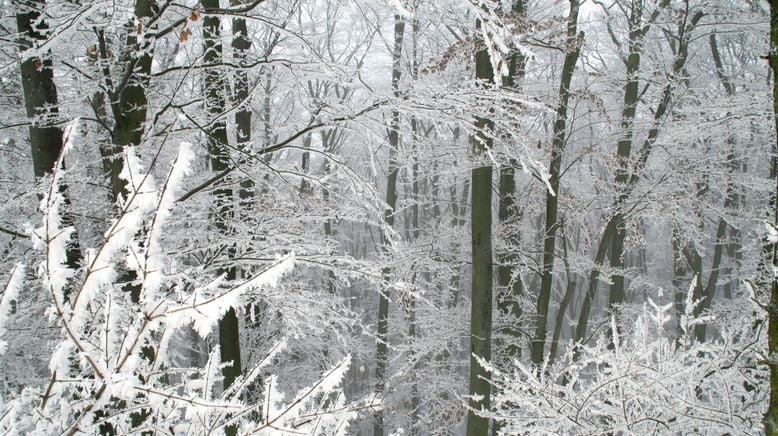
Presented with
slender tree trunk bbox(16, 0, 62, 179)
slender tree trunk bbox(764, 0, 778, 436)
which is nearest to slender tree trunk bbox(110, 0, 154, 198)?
slender tree trunk bbox(16, 0, 62, 179)

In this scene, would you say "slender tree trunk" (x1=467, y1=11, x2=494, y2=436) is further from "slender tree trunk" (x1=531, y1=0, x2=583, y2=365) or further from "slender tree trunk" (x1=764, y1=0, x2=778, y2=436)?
"slender tree trunk" (x1=764, y1=0, x2=778, y2=436)

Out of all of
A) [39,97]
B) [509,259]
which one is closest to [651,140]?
[509,259]

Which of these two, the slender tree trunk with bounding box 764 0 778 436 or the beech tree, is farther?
the slender tree trunk with bounding box 764 0 778 436

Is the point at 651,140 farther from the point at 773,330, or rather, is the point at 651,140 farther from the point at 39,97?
the point at 39,97

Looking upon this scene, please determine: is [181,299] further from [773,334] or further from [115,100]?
[115,100]

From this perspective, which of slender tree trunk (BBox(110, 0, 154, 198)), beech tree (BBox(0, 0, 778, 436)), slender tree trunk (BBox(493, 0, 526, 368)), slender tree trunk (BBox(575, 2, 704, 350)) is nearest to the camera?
beech tree (BBox(0, 0, 778, 436))

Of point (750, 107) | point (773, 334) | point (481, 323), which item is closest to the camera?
point (773, 334)

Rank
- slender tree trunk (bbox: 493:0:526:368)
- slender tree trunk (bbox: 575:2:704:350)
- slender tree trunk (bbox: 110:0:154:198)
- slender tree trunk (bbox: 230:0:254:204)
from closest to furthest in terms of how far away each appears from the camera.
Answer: slender tree trunk (bbox: 110:0:154:198) < slender tree trunk (bbox: 230:0:254:204) < slender tree trunk (bbox: 575:2:704:350) < slender tree trunk (bbox: 493:0:526:368)

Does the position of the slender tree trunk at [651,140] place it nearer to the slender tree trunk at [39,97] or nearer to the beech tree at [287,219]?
the beech tree at [287,219]

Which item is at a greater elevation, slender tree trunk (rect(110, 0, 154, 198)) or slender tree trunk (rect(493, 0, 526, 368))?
slender tree trunk (rect(110, 0, 154, 198))

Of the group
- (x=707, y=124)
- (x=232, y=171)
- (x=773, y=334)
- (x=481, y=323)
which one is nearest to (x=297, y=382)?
(x=481, y=323)

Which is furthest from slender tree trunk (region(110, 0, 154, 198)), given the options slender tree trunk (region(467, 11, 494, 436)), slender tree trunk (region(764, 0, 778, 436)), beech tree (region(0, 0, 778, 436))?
slender tree trunk (region(467, 11, 494, 436))

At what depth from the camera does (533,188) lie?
8383mm

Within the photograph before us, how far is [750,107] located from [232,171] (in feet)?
19.6
